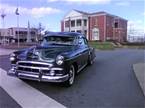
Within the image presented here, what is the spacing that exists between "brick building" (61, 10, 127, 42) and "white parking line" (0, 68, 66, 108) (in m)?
45.8

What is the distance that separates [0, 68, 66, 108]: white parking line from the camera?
17.5 feet

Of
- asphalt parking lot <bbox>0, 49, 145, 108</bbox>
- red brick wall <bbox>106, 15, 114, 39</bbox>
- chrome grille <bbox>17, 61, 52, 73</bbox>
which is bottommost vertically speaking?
asphalt parking lot <bbox>0, 49, 145, 108</bbox>

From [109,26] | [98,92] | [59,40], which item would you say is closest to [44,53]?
[59,40]

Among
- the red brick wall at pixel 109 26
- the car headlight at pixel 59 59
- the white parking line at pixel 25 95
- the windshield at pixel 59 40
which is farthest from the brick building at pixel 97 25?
the car headlight at pixel 59 59

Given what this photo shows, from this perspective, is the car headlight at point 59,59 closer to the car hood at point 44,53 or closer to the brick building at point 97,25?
the car hood at point 44,53

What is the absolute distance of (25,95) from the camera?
19.8 feet

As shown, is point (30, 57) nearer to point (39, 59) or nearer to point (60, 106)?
point (39, 59)

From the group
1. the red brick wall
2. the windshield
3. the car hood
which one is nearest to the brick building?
the red brick wall

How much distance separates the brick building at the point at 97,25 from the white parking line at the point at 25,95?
45831 millimetres

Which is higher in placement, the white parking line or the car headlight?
the car headlight

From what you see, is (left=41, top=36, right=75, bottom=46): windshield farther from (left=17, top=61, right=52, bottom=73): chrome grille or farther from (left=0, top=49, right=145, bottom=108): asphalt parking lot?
(left=17, top=61, right=52, bottom=73): chrome grille

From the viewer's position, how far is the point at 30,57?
6695 millimetres

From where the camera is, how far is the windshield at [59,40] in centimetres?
830

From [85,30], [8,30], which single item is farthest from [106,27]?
[8,30]
